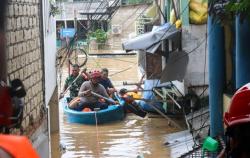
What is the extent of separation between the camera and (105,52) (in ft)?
121

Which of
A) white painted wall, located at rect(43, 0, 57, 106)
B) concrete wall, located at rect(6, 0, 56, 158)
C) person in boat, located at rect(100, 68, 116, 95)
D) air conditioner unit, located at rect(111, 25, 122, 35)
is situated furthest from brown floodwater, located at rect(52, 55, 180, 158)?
air conditioner unit, located at rect(111, 25, 122, 35)

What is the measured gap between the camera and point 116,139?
543 inches

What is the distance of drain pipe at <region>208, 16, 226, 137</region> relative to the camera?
715cm

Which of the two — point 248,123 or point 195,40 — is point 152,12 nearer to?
point 195,40

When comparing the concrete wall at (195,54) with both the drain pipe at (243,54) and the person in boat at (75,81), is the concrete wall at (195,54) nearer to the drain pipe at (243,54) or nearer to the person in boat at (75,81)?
the person in boat at (75,81)

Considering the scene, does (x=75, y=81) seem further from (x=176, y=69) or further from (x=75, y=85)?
(x=176, y=69)

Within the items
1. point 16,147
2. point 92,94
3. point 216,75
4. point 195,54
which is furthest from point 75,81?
point 16,147

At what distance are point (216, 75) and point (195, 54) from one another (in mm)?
5796

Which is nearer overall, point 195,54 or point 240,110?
point 240,110

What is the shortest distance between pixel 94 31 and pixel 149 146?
85.9 feet

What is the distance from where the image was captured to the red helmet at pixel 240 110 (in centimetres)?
161

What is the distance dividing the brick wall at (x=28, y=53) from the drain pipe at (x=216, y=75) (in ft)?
8.44

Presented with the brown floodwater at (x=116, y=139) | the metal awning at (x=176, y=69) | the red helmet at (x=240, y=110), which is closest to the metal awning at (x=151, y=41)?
the metal awning at (x=176, y=69)

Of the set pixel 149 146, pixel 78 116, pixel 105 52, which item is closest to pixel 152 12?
pixel 78 116
